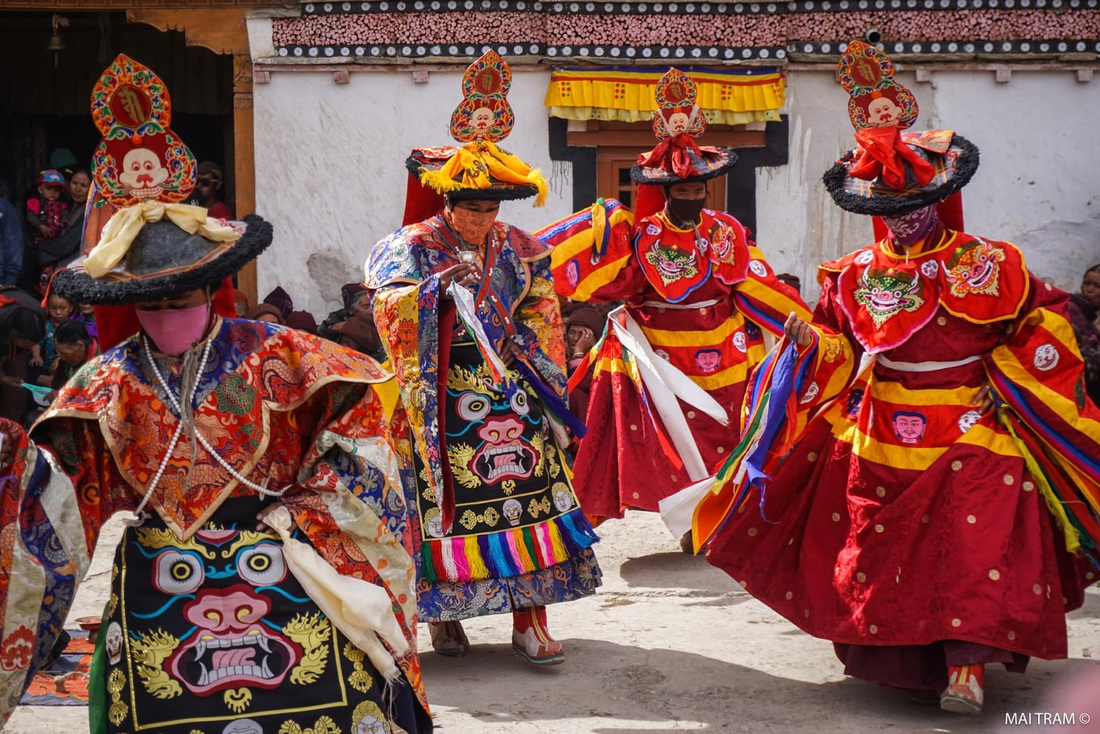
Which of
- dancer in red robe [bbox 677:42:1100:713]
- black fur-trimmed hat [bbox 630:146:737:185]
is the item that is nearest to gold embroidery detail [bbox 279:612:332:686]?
dancer in red robe [bbox 677:42:1100:713]

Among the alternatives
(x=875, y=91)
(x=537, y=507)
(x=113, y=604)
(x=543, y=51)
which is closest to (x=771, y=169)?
(x=543, y=51)

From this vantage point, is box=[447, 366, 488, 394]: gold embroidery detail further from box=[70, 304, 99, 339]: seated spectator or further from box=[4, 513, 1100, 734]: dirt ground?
box=[70, 304, 99, 339]: seated spectator

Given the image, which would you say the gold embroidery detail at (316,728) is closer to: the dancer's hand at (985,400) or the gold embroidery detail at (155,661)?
the gold embroidery detail at (155,661)

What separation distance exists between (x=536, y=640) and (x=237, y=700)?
2.41 m

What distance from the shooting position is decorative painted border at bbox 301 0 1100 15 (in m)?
12.1

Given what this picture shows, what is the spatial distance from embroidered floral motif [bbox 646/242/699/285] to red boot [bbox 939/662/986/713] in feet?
10.3

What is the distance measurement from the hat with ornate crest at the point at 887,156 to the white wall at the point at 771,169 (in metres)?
6.91

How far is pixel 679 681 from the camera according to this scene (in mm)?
5688

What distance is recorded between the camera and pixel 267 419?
370 centimetres

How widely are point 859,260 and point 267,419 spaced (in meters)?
2.68

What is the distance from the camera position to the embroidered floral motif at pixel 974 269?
17.0 ft

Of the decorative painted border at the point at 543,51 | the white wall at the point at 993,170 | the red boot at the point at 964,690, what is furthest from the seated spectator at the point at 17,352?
the white wall at the point at 993,170

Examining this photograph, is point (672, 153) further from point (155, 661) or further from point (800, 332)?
point (155, 661)

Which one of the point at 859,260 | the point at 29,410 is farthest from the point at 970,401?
the point at 29,410
